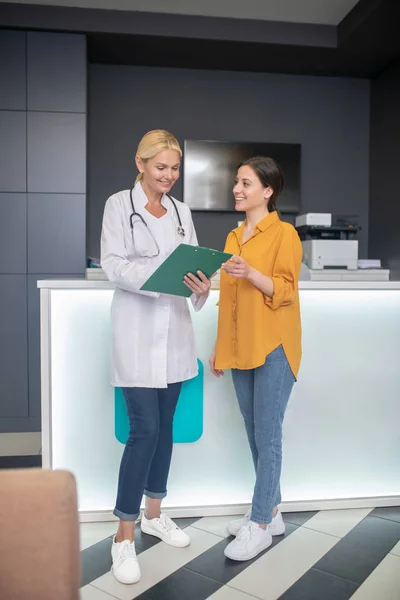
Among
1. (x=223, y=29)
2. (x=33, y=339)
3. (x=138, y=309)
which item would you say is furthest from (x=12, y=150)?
(x=138, y=309)

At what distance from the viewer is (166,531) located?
7.48ft

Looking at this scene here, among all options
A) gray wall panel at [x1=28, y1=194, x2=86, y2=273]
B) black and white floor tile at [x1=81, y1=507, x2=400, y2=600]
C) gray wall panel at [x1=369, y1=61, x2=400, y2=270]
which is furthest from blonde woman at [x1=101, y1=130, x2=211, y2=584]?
gray wall panel at [x1=369, y1=61, x2=400, y2=270]

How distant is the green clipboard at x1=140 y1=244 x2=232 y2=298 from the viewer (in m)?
1.78

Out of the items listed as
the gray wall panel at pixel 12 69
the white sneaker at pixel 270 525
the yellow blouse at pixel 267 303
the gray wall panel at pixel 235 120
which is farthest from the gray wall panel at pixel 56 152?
the white sneaker at pixel 270 525

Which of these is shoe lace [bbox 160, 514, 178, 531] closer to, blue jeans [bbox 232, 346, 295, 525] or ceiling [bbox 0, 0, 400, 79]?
blue jeans [bbox 232, 346, 295, 525]

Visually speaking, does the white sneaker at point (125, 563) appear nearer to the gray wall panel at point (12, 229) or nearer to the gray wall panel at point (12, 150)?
the gray wall panel at point (12, 229)

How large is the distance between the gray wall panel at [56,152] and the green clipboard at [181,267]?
2571mm

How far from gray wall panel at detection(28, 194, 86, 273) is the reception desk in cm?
193

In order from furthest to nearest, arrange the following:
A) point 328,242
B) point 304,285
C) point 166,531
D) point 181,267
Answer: point 328,242
point 304,285
point 166,531
point 181,267

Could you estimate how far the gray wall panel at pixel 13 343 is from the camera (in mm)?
4223

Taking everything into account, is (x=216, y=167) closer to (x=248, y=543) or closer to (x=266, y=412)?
(x=266, y=412)

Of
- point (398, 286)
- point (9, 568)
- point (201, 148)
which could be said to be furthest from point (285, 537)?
point (201, 148)

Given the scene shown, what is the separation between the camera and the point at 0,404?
421cm

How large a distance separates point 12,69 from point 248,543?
3.61 metres
